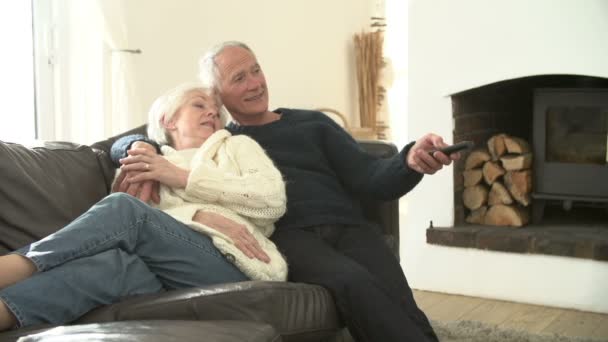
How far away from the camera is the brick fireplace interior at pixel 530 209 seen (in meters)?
3.48

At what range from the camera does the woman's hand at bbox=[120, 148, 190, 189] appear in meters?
2.32

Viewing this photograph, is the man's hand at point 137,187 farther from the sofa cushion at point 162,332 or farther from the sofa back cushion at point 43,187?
the sofa cushion at point 162,332

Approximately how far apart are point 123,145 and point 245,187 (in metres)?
0.42

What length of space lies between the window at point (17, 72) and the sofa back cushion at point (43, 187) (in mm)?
1184

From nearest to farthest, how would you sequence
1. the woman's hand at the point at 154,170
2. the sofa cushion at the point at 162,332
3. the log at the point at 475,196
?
the sofa cushion at the point at 162,332 < the woman's hand at the point at 154,170 < the log at the point at 475,196

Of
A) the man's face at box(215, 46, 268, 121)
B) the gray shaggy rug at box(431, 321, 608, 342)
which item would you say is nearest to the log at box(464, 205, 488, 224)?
the gray shaggy rug at box(431, 321, 608, 342)

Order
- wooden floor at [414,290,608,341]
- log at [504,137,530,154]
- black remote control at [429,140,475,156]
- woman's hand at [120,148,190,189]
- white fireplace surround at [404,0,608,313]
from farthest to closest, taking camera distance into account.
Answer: log at [504,137,530,154] < white fireplace surround at [404,0,608,313] < wooden floor at [414,290,608,341] < woman's hand at [120,148,190,189] < black remote control at [429,140,475,156]

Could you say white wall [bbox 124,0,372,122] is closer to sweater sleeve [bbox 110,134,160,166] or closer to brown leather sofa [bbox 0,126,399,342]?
sweater sleeve [bbox 110,134,160,166]

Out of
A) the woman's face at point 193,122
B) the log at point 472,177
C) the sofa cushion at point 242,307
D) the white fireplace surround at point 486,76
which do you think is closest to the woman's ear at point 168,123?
the woman's face at point 193,122

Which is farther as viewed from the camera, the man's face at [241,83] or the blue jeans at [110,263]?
the man's face at [241,83]

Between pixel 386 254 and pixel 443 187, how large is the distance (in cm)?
139

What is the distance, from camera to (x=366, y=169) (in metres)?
2.55

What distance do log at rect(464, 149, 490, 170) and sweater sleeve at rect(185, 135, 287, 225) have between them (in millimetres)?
1680

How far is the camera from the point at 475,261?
3.67m
